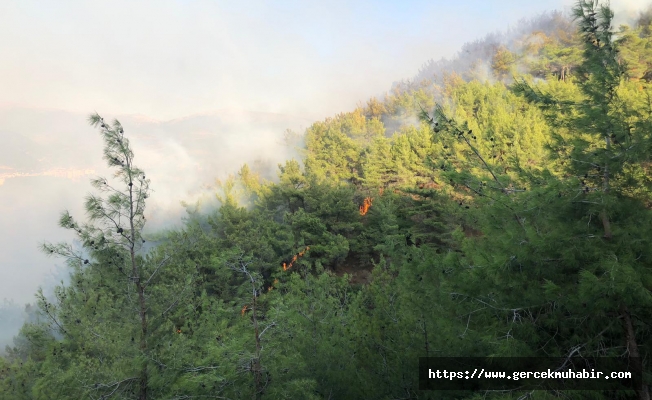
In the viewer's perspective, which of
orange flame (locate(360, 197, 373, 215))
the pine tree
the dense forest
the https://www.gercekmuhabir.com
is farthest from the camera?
orange flame (locate(360, 197, 373, 215))

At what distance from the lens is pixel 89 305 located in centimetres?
709

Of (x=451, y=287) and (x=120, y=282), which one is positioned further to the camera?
(x=120, y=282)

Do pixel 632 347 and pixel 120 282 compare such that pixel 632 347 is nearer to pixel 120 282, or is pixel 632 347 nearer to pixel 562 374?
pixel 562 374

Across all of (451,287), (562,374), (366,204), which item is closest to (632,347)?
(562,374)

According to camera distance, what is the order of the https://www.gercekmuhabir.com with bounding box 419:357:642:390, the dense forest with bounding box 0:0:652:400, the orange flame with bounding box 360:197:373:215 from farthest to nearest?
the orange flame with bounding box 360:197:373:215 → the dense forest with bounding box 0:0:652:400 → the https://www.gercekmuhabir.com with bounding box 419:357:642:390

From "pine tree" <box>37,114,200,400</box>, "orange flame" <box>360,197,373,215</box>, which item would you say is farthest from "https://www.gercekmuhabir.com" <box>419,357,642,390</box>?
"orange flame" <box>360,197,373,215</box>

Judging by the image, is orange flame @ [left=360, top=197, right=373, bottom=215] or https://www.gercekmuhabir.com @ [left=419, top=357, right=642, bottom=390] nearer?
https://www.gercekmuhabir.com @ [left=419, top=357, right=642, bottom=390]

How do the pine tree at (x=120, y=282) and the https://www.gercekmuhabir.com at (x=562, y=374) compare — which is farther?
the pine tree at (x=120, y=282)

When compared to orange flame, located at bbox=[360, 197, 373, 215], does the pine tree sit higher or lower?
lower

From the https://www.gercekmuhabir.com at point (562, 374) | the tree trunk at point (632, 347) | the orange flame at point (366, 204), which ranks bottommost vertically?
the https://www.gercekmuhabir.com at point (562, 374)

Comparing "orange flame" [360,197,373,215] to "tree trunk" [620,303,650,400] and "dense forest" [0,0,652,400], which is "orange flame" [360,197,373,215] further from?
"tree trunk" [620,303,650,400]

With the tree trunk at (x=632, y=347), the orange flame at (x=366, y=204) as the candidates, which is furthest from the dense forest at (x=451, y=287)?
the orange flame at (x=366, y=204)

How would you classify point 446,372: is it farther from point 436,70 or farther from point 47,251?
point 436,70

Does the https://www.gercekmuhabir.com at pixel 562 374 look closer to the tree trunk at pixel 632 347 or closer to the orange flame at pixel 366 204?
the tree trunk at pixel 632 347
